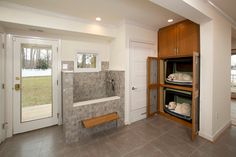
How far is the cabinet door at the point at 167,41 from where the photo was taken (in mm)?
3078

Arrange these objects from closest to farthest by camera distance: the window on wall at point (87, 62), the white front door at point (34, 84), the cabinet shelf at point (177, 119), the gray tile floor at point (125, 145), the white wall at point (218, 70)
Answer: the gray tile floor at point (125, 145) → the white wall at point (218, 70) → the white front door at point (34, 84) → the cabinet shelf at point (177, 119) → the window on wall at point (87, 62)

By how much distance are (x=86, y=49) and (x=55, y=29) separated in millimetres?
908

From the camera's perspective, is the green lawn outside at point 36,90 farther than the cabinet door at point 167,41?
No

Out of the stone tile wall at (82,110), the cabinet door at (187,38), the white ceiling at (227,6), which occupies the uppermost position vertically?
the white ceiling at (227,6)

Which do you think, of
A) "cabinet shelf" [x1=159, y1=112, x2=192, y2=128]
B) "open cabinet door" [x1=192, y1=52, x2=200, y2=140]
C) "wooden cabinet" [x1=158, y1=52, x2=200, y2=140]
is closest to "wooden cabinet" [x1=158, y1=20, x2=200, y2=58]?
"wooden cabinet" [x1=158, y1=52, x2=200, y2=140]

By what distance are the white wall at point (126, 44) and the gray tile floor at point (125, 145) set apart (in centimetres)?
68

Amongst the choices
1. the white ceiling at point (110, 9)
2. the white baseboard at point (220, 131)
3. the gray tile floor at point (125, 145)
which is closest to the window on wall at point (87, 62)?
the white ceiling at point (110, 9)

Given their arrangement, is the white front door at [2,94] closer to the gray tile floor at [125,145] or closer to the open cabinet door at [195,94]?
the gray tile floor at [125,145]

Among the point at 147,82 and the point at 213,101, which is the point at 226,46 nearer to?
the point at 213,101

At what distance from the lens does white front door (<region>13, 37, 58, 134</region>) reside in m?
2.58

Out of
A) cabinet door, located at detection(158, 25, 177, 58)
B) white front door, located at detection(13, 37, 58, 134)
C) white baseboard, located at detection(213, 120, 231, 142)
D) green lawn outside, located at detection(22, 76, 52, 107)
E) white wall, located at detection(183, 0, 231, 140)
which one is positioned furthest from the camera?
cabinet door, located at detection(158, 25, 177, 58)

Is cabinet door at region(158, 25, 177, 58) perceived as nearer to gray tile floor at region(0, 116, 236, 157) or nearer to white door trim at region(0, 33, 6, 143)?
gray tile floor at region(0, 116, 236, 157)

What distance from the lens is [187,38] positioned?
2764mm

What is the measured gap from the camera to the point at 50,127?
9.48 ft
